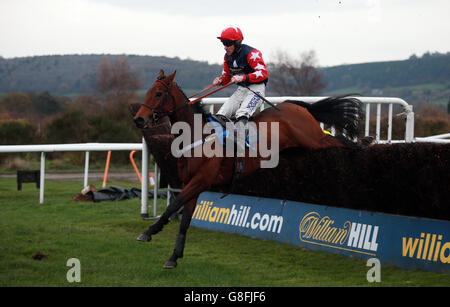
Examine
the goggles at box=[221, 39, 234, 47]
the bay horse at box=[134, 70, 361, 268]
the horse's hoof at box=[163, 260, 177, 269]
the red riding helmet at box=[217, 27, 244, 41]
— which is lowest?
the horse's hoof at box=[163, 260, 177, 269]

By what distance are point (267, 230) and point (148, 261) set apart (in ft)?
6.50

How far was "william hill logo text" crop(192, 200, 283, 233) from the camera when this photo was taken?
24.9ft

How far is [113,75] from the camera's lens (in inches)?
1922

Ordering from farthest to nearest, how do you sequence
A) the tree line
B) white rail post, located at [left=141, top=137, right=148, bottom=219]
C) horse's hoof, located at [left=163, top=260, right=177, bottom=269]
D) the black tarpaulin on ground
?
the tree line → the black tarpaulin on ground → white rail post, located at [left=141, top=137, right=148, bottom=219] → horse's hoof, located at [left=163, top=260, right=177, bottom=269]

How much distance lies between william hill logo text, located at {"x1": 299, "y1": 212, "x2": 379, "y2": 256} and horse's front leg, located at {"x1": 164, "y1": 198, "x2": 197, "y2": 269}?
1736 mm

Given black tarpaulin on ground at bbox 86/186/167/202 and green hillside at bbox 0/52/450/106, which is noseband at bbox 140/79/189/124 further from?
green hillside at bbox 0/52/450/106

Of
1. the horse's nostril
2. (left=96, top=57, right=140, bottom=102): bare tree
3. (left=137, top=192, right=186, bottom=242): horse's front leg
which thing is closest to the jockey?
the horse's nostril

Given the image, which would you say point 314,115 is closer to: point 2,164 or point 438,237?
point 438,237

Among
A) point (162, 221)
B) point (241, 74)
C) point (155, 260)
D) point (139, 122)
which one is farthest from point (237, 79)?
point (155, 260)

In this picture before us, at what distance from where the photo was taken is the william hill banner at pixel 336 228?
5500mm

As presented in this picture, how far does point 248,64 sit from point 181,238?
7.19 ft

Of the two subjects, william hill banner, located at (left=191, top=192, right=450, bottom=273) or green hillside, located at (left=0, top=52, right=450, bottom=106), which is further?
green hillside, located at (left=0, top=52, right=450, bottom=106)

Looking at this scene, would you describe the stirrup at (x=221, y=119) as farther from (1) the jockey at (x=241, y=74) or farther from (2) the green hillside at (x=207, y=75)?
(2) the green hillside at (x=207, y=75)
